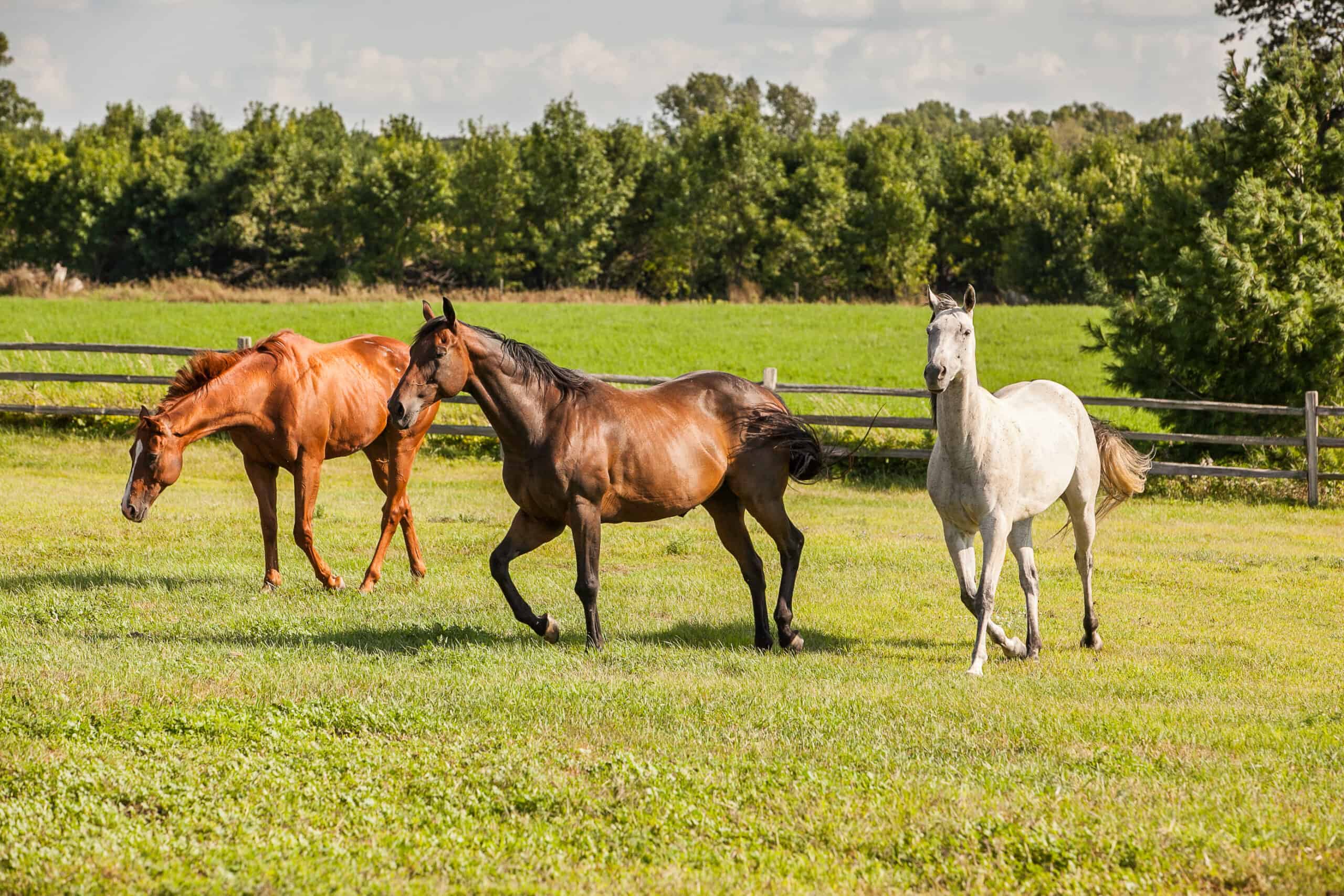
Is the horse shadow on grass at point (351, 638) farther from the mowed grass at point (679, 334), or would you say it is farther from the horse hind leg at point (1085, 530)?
the mowed grass at point (679, 334)

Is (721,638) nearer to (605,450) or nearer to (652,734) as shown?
(605,450)

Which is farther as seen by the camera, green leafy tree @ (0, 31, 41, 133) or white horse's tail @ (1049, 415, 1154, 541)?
green leafy tree @ (0, 31, 41, 133)

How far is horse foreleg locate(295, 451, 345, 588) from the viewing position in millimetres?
9734

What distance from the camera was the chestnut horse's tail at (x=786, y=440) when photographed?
8.10 metres

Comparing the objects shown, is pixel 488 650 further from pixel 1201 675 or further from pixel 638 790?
pixel 1201 675

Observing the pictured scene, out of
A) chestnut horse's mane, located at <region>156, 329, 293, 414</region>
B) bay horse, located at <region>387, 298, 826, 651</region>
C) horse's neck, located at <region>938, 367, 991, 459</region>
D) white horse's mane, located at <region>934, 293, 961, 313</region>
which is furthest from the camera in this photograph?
chestnut horse's mane, located at <region>156, 329, 293, 414</region>

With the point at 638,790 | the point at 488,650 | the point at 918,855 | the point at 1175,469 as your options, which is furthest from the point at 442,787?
the point at 1175,469

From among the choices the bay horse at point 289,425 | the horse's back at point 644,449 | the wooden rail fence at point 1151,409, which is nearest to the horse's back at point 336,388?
the bay horse at point 289,425

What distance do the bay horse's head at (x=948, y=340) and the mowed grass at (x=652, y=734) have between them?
1.75 meters

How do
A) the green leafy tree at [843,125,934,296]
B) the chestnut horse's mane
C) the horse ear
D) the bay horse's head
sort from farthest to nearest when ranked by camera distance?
the green leafy tree at [843,125,934,296] → the chestnut horse's mane → the horse ear → the bay horse's head

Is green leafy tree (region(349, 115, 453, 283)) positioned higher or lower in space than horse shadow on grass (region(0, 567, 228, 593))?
higher

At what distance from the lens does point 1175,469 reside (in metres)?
15.8

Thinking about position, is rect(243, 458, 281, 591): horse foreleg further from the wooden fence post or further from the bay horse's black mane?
the wooden fence post

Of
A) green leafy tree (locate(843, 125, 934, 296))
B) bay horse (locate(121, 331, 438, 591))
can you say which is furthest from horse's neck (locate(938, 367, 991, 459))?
green leafy tree (locate(843, 125, 934, 296))
